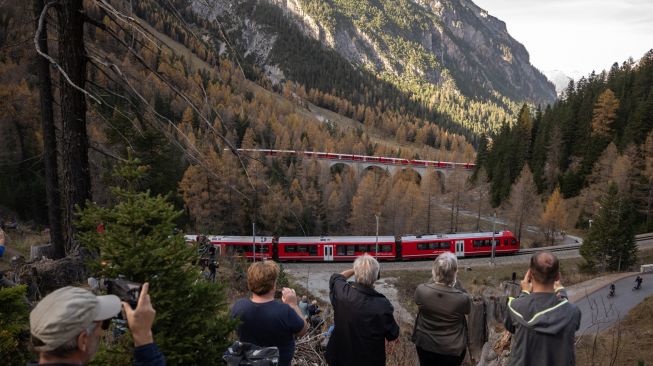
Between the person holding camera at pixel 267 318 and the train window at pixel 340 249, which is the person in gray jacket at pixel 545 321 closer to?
the person holding camera at pixel 267 318

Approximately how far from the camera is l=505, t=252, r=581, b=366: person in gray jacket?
9.33 ft

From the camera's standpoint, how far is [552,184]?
57906 mm

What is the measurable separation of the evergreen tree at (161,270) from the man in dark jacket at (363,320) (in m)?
0.91

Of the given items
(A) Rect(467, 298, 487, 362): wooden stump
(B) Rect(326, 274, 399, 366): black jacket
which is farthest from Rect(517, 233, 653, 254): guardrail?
(B) Rect(326, 274, 399, 366): black jacket

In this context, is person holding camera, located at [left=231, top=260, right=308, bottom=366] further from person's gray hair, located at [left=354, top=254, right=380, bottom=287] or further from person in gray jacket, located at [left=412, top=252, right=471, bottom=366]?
person in gray jacket, located at [left=412, top=252, right=471, bottom=366]

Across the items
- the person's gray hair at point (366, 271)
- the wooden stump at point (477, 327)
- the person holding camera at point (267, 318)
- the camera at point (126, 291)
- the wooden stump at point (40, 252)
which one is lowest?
the wooden stump at point (40, 252)

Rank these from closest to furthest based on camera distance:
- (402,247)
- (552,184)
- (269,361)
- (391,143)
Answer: (269,361) < (402,247) < (552,184) < (391,143)

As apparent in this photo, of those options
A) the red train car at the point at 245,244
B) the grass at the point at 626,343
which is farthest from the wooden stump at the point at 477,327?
the red train car at the point at 245,244

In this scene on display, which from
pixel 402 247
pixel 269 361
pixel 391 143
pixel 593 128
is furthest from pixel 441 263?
pixel 391 143

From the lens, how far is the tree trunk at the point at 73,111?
3.09 metres

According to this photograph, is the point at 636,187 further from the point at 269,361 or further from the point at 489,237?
the point at 269,361

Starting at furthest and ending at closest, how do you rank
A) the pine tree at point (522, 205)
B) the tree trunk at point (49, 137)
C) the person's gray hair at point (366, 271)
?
the pine tree at point (522, 205) → the tree trunk at point (49, 137) → the person's gray hair at point (366, 271)

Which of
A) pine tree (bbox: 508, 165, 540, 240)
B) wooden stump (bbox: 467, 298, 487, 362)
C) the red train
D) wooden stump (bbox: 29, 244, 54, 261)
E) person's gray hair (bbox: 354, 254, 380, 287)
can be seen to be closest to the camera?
person's gray hair (bbox: 354, 254, 380, 287)

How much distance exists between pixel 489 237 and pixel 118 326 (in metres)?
33.3
